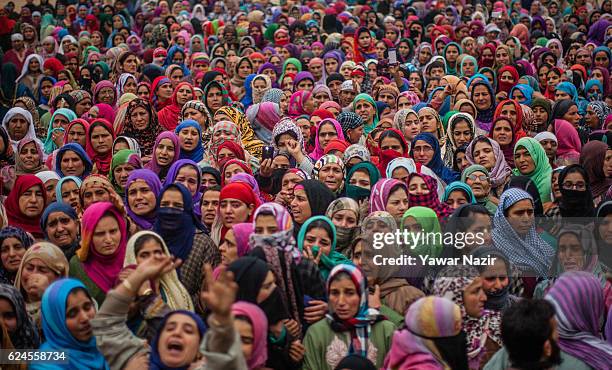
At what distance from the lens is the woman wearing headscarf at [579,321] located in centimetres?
421

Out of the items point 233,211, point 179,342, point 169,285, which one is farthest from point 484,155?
point 179,342

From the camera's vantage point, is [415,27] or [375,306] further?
[415,27]

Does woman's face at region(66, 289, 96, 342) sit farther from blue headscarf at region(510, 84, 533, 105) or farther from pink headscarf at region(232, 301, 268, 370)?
blue headscarf at region(510, 84, 533, 105)

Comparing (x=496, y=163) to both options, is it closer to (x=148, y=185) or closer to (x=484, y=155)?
(x=484, y=155)

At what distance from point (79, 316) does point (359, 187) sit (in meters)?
2.87

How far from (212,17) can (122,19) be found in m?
1.68

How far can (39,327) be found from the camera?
15.7 feet

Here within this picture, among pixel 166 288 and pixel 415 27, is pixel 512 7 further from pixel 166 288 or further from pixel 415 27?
pixel 166 288

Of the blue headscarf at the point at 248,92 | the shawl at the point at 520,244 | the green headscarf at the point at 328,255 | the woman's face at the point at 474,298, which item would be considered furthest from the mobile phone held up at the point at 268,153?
the woman's face at the point at 474,298

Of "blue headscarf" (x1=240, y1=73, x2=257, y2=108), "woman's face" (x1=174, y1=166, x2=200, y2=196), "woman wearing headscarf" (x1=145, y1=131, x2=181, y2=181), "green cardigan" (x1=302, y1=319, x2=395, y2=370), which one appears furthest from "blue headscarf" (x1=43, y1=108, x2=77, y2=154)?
"green cardigan" (x1=302, y1=319, x2=395, y2=370)

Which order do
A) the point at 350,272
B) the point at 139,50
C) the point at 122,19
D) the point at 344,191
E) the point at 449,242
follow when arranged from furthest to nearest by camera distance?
the point at 122,19, the point at 139,50, the point at 344,191, the point at 449,242, the point at 350,272

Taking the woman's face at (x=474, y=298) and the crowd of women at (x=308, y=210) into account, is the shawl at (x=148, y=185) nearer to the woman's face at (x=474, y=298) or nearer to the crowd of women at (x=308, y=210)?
the crowd of women at (x=308, y=210)

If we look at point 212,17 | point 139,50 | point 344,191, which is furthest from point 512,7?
point 344,191

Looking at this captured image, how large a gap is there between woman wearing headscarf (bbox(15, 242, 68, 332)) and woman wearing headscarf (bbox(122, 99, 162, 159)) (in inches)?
137
